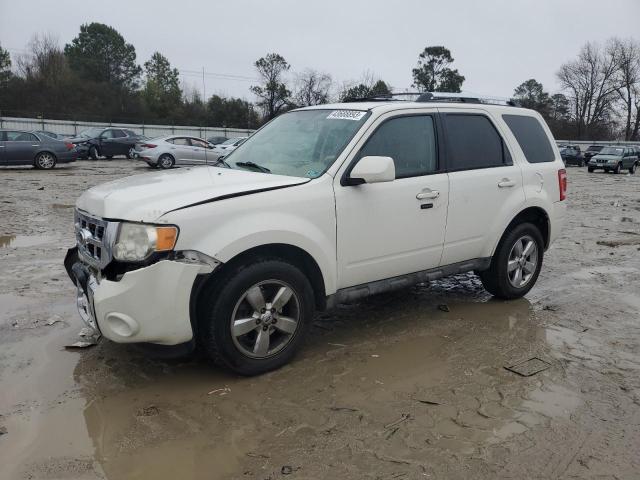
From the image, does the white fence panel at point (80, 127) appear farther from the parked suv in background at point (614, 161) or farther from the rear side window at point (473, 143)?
the rear side window at point (473, 143)

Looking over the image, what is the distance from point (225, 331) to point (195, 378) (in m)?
0.49

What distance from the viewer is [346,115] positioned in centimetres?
446

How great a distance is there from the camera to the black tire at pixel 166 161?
70.4 feet

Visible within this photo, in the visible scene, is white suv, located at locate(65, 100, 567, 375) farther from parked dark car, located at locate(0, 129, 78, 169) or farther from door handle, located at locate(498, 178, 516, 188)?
parked dark car, located at locate(0, 129, 78, 169)

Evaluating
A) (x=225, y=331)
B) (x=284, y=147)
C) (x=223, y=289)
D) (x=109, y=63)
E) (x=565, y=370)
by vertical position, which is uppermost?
(x=109, y=63)

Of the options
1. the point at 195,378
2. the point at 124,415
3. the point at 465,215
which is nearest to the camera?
the point at 124,415

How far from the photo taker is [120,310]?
3.28 metres

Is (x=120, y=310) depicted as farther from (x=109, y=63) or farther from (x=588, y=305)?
(x=109, y=63)

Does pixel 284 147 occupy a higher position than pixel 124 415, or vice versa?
pixel 284 147

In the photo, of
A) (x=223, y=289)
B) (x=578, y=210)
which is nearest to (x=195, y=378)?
(x=223, y=289)

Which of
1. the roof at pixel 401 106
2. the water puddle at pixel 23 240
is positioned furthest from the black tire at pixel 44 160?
the roof at pixel 401 106

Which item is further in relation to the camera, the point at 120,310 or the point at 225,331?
the point at 225,331

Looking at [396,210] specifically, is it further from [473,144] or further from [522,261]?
[522,261]

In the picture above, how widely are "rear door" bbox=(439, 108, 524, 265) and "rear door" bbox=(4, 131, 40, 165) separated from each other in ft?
60.6
